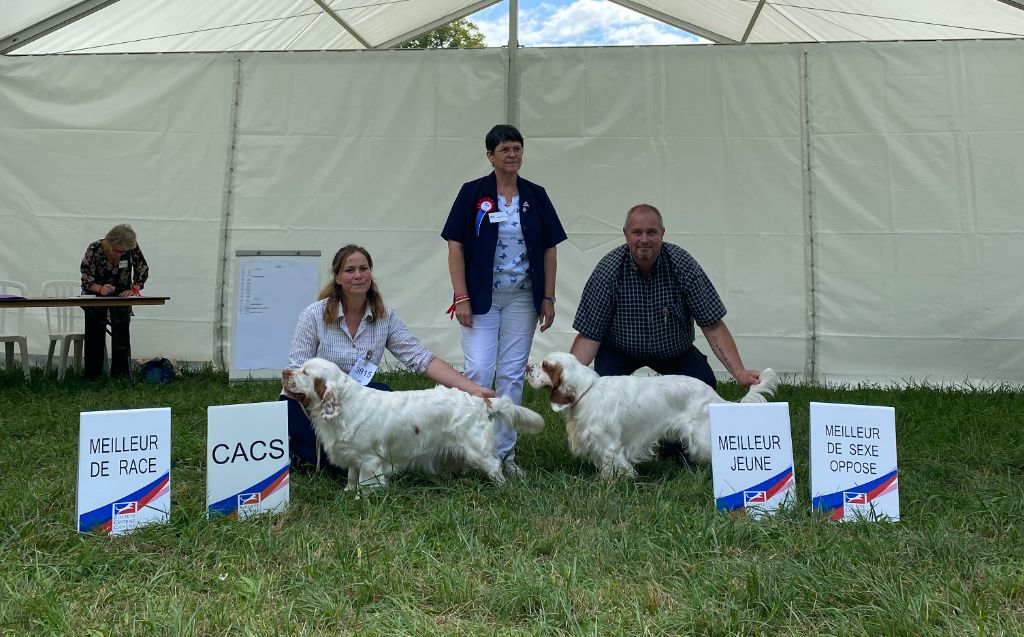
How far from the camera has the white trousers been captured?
14.3 ft

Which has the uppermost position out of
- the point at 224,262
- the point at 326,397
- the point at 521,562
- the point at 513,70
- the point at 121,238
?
the point at 513,70

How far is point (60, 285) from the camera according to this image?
318 inches

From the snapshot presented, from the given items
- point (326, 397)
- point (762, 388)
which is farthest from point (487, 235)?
point (762, 388)

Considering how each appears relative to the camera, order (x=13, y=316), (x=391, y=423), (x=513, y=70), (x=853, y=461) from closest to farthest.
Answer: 1. (x=853, y=461)
2. (x=391, y=423)
3. (x=513, y=70)
4. (x=13, y=316)

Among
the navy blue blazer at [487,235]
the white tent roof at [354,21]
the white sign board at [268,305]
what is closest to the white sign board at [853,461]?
the navy blue blazer at [487,235]

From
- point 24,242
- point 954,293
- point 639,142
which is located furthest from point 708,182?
point 24,242

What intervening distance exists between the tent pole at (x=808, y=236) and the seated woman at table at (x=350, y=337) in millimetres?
4576

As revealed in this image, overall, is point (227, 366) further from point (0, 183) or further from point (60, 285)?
Result: point (0, 183)

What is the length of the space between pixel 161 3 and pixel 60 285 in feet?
8.82

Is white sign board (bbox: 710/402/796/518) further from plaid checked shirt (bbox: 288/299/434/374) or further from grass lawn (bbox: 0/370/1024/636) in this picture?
plaid checked shirt (bbox: 288/299/434/374)

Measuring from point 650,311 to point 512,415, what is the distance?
1.01 metres

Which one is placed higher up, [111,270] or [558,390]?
[111,270]

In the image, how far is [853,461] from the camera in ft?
11.0

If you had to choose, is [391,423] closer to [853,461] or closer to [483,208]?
[483,208]
